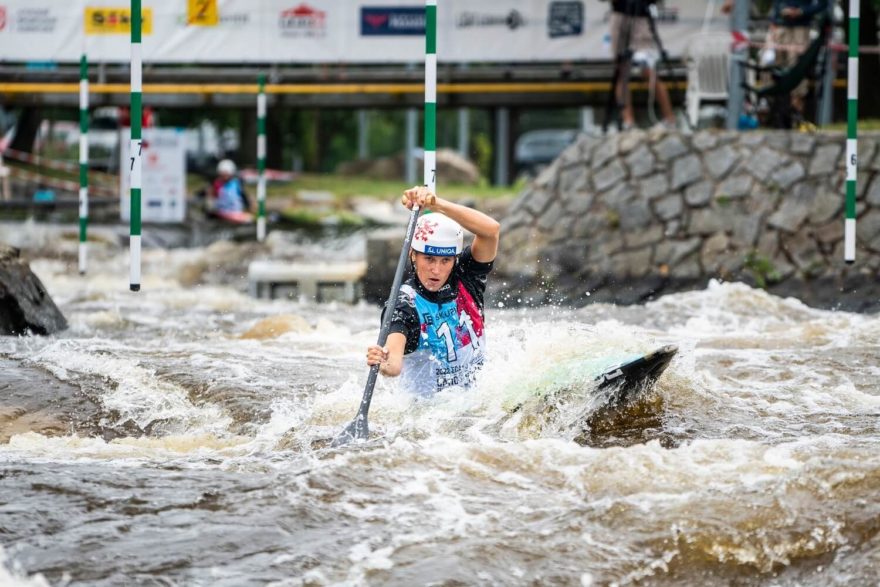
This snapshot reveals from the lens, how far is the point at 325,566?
4594mm

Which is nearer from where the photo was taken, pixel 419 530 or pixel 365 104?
pixel 419 530

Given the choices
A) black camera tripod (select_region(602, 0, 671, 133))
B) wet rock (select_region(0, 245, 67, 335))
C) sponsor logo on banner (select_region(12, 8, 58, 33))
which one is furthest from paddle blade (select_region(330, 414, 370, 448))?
sponsor logo on banner (select_region(12, 8, 58, 33))

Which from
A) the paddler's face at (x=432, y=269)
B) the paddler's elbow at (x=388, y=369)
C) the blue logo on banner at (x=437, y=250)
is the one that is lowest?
the paddler's elbow at (x=388, y=369)

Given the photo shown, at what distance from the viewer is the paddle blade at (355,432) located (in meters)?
5.99

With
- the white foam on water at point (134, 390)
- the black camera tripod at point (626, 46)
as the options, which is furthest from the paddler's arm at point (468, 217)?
the black camera tripod at point (626, 46)

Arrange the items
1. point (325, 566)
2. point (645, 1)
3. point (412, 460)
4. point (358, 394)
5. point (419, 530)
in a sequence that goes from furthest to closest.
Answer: point (645, 1) < point (358, 394) < point (412, 460) < point (419, 530) < point (325, 566)

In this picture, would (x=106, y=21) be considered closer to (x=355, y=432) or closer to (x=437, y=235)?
(x=437, y=235)

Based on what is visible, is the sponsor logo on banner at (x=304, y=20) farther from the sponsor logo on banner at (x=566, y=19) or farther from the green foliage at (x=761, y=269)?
the green foliage at (x=761, y=269)

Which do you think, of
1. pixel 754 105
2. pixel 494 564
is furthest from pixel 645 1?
pixel 494 564

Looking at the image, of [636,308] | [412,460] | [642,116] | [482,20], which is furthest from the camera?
[642,116]

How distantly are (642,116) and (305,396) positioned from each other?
45.2 feet

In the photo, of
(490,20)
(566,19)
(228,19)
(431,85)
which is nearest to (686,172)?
(566,19)

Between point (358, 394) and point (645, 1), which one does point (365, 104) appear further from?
point (358, 394)

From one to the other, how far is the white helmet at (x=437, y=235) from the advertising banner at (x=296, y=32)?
407 inches
